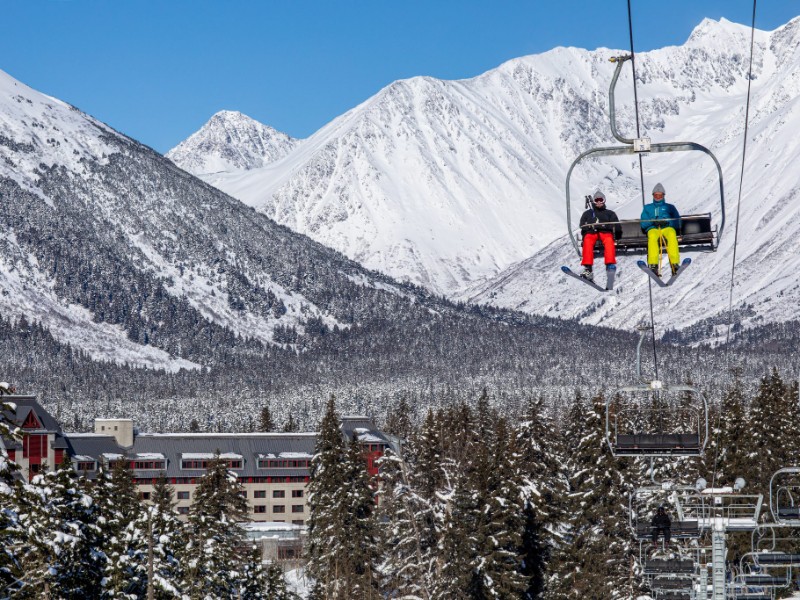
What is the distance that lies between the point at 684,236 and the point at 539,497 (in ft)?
158

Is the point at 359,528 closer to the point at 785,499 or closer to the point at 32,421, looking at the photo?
the point at 785,499

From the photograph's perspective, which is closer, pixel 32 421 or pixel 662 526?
pixel 662 526

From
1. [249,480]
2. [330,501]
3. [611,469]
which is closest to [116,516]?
[611,469]

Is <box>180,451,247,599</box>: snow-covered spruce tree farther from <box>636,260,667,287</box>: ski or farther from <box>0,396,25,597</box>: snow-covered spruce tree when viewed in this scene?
<box>636,260,667,287</box>: ski

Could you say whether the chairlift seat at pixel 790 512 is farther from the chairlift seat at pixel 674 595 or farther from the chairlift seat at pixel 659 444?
the chairlift seat at pixel 674 595

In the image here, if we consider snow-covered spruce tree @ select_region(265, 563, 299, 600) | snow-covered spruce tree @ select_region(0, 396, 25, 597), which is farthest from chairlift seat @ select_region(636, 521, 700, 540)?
snow-covered spruce tree @ select_region(265, 563, 299, 600)

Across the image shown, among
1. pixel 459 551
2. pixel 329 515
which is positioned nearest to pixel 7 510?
pixel 459 551

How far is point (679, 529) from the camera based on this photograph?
44.2 metres

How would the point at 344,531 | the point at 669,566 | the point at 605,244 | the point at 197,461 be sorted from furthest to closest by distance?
the point at 197,461, the point at 344,531, the point at 669,566, the point at 605,244

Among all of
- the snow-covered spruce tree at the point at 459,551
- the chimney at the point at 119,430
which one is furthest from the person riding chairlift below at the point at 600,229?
the chimney at the point at 119,430

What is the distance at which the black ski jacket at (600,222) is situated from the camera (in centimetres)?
2859

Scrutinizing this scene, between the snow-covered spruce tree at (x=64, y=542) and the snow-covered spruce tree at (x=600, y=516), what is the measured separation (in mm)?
24648

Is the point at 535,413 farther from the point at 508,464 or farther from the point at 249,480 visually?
the point at 249,480

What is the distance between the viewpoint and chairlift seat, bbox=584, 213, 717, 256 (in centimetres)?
2859
